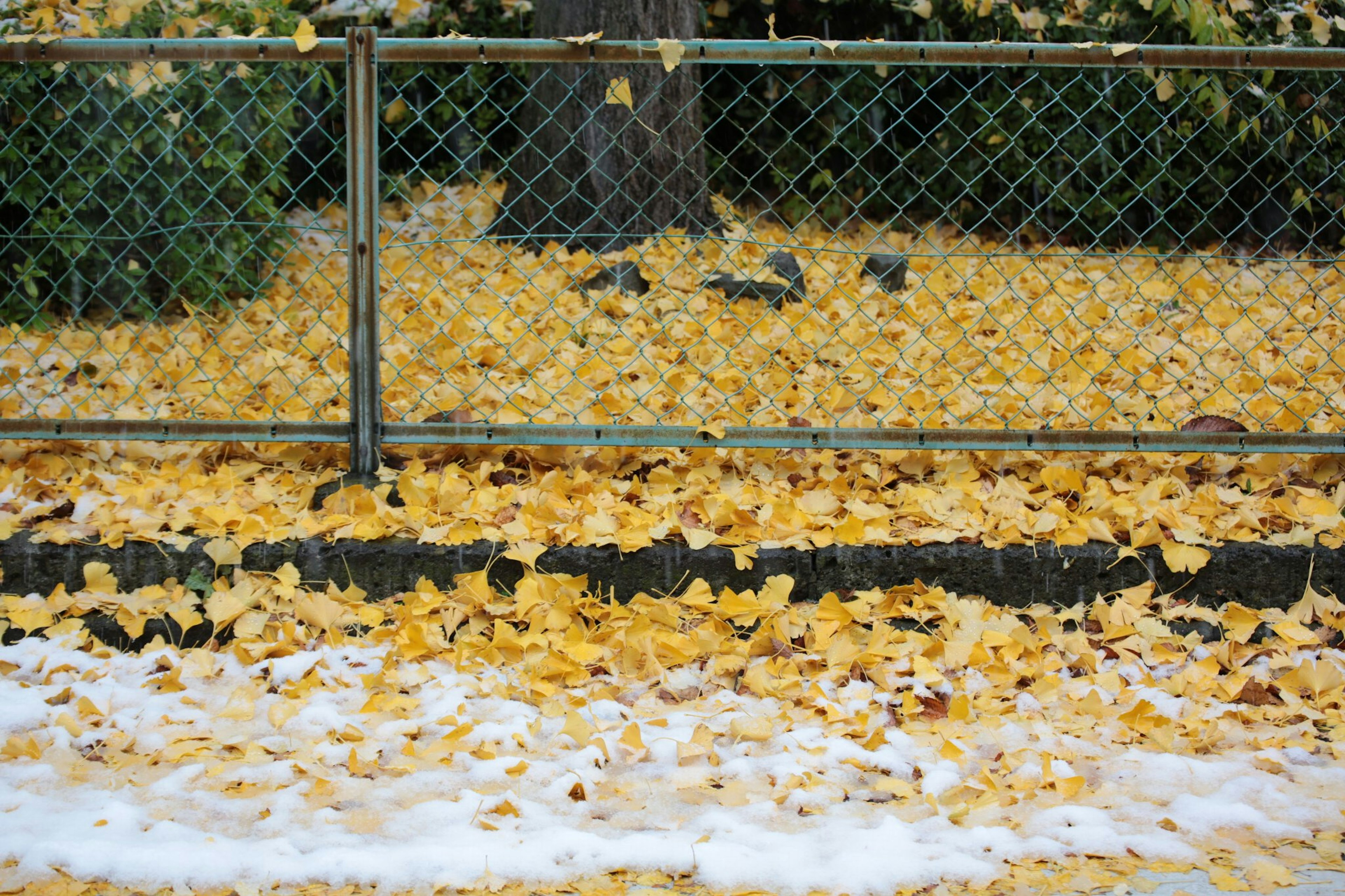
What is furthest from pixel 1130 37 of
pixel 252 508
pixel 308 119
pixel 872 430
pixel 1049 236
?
pixel 252 508

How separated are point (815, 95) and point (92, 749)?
3.99 meters

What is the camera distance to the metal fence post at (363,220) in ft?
7.89

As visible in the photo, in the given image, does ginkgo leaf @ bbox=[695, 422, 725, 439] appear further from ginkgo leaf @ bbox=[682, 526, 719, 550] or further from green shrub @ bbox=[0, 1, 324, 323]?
green shrub @ bbox=[0, 1, 324, 323]

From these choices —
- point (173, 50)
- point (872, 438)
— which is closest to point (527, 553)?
point (872, 438)

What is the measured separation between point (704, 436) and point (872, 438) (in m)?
0.39

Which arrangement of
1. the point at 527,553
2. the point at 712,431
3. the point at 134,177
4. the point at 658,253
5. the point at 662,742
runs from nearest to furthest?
the point at 662,742
the point at 527,553
the point at 712,431
the point at 134,177
the point at 658,253

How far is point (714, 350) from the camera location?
3.18 m

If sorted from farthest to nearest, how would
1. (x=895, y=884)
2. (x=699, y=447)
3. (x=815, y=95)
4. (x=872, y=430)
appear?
(x=815, y=95)
(x=699, y=447)
(x=872, y=430)
(x=895, y=884)

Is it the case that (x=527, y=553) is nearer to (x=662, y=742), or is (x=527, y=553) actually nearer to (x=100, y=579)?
(x=662, y=742)

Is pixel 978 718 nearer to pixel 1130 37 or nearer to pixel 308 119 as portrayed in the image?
pixel 1130 37

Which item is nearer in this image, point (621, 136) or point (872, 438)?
point (872, 438)

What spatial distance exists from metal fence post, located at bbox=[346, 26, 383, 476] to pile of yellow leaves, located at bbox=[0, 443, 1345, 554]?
0.23 meters

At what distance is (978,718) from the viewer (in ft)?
6.79

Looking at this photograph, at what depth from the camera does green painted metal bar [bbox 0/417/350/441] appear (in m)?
2.52
